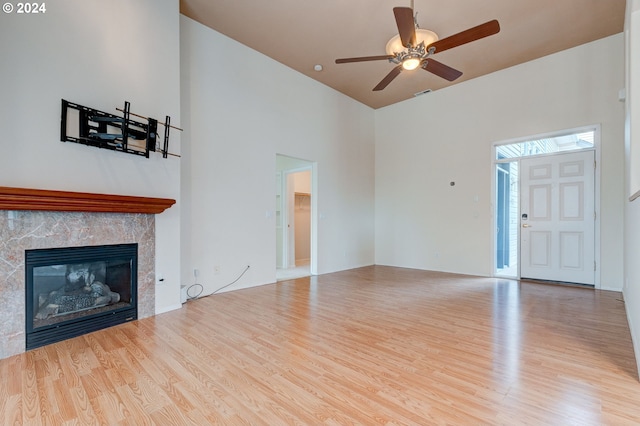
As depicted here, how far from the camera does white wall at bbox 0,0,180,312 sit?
7.82 ft

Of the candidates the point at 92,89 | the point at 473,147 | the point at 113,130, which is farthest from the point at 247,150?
the point at 473,147

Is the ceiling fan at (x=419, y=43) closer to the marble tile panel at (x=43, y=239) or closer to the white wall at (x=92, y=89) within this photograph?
the white wall at (x=92, y=89)

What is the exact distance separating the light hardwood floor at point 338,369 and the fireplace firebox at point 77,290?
5.7 inches

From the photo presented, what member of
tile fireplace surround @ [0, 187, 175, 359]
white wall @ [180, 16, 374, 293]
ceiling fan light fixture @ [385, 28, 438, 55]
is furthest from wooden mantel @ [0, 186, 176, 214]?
ceiling fan light fixture @ [385, 28, 438, 55]

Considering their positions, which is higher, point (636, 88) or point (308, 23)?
point (308, 23)

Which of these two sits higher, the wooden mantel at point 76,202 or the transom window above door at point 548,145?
the transom window above door at point 548,145

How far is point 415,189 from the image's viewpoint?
20.9 ft

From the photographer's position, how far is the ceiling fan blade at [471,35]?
2692 millimetres

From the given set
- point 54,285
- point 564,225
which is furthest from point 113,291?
point 564,225

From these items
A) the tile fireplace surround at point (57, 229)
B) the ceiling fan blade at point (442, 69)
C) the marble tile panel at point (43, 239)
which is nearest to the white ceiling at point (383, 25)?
the ceiling fan blade at point (442, 69)

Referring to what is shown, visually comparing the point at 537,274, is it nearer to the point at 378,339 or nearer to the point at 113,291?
the point at 378,339

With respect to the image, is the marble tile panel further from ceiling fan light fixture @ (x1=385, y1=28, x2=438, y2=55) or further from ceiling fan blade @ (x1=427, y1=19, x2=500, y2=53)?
ceiling fan light fixture @ (x1=385, y1=28, x2=438, y2=55)

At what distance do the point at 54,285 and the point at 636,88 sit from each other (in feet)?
17.0

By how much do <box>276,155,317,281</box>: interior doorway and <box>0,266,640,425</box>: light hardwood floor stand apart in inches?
91.3
